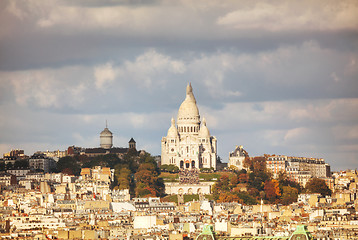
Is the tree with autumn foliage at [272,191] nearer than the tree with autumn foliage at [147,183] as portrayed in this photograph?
Yes

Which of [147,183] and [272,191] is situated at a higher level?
[147,183]

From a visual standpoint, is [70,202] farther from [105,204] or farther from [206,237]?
[206,237]

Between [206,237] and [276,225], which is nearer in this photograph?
[206,237]

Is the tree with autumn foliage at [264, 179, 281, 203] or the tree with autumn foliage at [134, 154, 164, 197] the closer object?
the tree with autumn foliage at [264, 179, 281, 203]

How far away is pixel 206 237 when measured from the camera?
366ft

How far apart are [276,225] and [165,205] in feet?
126

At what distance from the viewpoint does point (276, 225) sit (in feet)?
472

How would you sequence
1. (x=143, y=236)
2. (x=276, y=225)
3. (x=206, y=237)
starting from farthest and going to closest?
(x=276, y=225) < (x=143, y=236) < (x=206, y=237)

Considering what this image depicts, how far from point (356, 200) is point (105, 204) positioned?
111ft

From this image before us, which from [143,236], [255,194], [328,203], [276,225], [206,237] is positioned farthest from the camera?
[255,194]

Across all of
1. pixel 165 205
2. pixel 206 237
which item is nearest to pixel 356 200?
pixel 165 205

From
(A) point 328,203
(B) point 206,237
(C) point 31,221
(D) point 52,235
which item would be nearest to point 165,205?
(A) point 328,203

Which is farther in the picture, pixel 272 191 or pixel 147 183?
pixel 147 183

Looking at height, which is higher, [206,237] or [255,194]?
[255,194]
